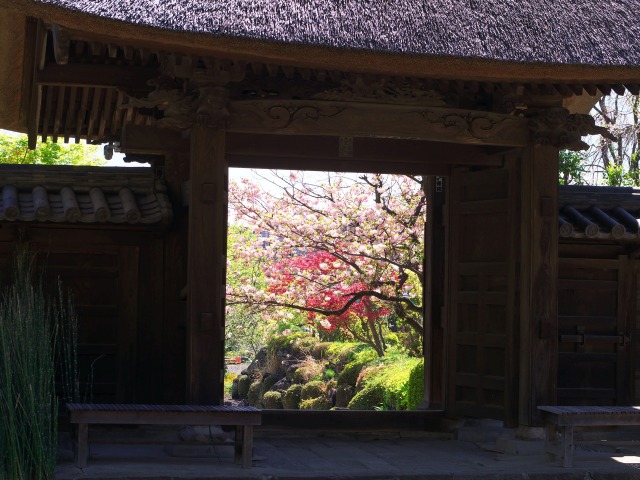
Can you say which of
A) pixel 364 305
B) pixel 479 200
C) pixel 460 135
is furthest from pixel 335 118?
pixel 364 305

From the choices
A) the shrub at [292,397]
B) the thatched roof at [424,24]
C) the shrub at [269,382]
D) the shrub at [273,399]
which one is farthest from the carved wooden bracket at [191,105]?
the shrub at [269,382]

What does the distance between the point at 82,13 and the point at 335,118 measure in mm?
2082

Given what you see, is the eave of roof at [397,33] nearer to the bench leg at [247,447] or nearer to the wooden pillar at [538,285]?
the wooden pillar at [538,285]

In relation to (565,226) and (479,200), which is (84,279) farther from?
(565,226)

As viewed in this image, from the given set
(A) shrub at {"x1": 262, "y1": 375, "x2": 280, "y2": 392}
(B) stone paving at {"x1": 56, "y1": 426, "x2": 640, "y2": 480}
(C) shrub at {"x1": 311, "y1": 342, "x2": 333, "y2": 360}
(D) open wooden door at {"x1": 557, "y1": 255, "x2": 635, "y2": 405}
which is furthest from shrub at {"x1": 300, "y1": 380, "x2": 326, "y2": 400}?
(B) stone paving at {"x1": 56, "y1": 426, "x2": 640, "y2": 480}

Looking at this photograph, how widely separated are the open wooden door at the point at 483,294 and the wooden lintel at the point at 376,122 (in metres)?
0.41

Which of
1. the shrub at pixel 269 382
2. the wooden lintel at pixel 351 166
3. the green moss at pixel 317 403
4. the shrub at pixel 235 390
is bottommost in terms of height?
the shrub at pixel 235 390

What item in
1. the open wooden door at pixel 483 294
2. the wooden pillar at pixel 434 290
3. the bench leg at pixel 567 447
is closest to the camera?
the bench leg at pixel 567 447

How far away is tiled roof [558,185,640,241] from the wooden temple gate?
76cm

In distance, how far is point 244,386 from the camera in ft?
68.4

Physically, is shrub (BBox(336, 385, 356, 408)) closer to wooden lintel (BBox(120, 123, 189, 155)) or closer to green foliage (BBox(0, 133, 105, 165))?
green foliage (BBox(0, 133, 105, 165))

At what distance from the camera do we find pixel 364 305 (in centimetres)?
1639

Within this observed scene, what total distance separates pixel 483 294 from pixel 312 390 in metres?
9.30

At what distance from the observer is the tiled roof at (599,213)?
8352mm
